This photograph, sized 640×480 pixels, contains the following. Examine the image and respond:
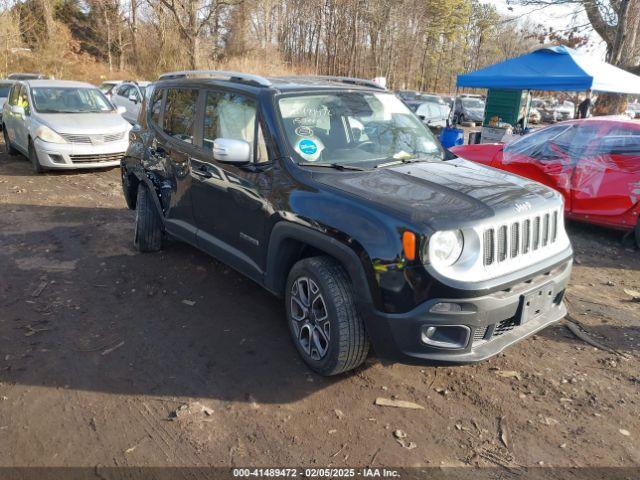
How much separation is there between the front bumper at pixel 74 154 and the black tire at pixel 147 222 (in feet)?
14.4

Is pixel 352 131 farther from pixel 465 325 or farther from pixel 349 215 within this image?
pixel 465 325

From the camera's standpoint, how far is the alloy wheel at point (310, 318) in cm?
316

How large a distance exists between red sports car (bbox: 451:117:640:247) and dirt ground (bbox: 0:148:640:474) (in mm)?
1612

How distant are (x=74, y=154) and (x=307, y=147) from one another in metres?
7.19

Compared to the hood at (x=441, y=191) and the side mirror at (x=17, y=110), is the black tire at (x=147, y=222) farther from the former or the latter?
the side mirror at (x=17, y=110)

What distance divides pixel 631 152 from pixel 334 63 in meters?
40.9

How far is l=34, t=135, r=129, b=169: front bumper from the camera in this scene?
29.6ft

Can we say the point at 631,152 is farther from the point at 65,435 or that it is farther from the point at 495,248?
the point at 65,435

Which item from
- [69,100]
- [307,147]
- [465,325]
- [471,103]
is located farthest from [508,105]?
[465,325]

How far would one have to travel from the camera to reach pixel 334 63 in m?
44.1

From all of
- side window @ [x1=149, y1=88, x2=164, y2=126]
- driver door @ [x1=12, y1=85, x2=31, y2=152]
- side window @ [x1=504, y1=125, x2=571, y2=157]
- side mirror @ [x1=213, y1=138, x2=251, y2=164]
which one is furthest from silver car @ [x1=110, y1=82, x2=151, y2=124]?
side mirror @ [x1=213, y1=138, x2=251, y2=164]

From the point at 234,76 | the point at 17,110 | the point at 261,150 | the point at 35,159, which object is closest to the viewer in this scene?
the point at 261,150

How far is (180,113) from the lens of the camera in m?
4.66

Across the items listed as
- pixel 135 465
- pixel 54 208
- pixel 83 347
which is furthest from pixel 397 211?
pixel 54 208
